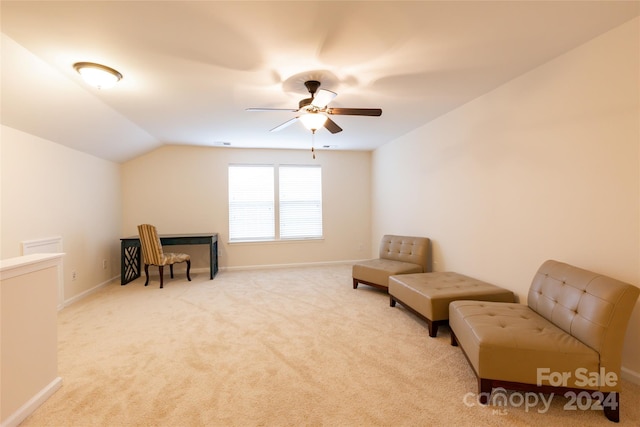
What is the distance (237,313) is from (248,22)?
2941 mm

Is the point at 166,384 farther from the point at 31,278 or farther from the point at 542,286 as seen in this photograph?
the point at 542,286

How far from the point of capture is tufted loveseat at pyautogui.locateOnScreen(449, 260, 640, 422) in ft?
5.26

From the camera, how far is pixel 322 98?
7.71 ft

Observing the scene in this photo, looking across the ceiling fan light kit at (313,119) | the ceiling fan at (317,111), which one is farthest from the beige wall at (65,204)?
the ceiling fan light kit at (313,119)

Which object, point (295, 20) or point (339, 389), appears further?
→ point (339, 389)

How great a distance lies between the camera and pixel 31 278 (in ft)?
5.88

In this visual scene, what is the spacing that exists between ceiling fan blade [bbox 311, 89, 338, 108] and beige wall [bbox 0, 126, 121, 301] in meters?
3.13

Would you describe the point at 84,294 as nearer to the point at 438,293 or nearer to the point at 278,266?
the point at 278,266

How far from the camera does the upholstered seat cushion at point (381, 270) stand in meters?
3.81

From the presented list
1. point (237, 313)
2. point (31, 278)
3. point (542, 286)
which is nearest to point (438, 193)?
point (542, 286)

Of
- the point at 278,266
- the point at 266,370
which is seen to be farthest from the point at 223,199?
the point at 266,370

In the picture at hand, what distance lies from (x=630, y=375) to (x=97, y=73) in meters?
4.67

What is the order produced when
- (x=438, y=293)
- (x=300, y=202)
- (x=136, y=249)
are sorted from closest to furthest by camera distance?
(x=438, y=293), (x=136, y=249), (x=300, y=202)

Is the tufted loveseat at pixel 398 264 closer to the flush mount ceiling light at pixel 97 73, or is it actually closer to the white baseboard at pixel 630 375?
the white baseboard at pixel 630 375
